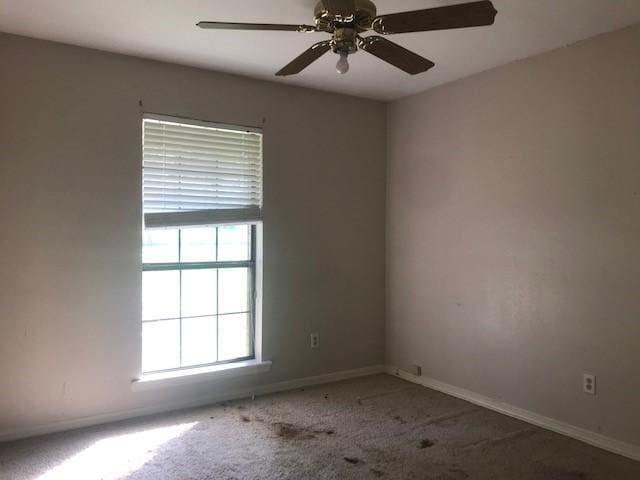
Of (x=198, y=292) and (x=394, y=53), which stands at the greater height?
(x=394, y=53)

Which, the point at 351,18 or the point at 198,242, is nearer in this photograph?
the point at 351,18

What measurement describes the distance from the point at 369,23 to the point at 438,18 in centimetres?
30

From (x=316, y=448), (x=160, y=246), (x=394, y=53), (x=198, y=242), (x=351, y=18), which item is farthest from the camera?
(x=198, y=242)

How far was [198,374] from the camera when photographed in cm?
355

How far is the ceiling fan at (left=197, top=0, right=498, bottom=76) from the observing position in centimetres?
188

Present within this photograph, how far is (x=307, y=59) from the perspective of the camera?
2432 millimetres

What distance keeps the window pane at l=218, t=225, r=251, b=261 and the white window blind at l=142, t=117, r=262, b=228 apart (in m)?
0.15

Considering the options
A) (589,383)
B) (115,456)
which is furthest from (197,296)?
(589,383)

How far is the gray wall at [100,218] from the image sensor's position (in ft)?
9.78

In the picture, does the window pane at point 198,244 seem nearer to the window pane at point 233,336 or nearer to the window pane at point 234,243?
the window pane at point 234,243

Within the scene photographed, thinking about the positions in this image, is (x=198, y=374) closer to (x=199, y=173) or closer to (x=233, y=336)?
(x=233, y=336)

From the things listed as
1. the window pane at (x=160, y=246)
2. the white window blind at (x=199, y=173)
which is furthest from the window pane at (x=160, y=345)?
the white window blind at (x=199, y=173)

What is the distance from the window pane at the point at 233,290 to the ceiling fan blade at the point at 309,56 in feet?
5.56

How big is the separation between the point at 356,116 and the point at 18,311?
292cm
